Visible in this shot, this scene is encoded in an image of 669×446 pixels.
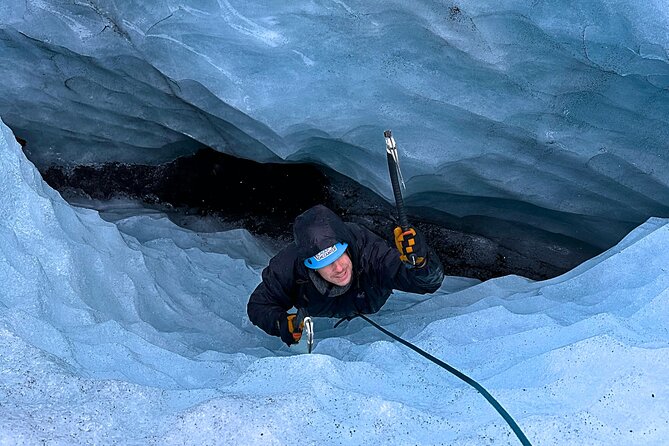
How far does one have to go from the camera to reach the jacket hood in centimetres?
211

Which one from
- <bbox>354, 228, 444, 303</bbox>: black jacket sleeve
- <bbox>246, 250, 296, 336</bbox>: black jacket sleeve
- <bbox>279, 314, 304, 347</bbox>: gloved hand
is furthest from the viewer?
<bbox>246, 250, 296, 336</bbox>: black jacket sleeve

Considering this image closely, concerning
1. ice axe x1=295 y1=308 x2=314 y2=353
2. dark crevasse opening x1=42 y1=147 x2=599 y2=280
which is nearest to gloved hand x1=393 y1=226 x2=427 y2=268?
ice axe x1=295 y1=308 x2=314 y2=353

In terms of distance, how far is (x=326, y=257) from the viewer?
2.13 metres

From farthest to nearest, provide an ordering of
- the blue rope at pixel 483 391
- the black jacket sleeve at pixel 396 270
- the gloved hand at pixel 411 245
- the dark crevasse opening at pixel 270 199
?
the dark crevasse opening at pixel 270 199, the black jacket sleeve at pixel 396 270, the gloved hand at pixel 411 245, the blue rope at pixel 483 391

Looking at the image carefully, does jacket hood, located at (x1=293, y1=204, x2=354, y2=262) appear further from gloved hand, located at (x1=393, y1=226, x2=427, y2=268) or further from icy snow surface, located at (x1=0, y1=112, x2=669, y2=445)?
icy snow surface, located at (x1=0, y1=112, x2=669, y2=445)

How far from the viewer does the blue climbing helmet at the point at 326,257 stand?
6.97 ft

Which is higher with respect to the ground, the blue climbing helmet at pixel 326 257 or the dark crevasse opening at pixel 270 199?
the blue climbing helmet at pixel 326 257

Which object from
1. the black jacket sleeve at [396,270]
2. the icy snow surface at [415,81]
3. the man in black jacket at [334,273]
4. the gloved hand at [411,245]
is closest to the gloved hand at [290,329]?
the man in black jacket at [334,273]

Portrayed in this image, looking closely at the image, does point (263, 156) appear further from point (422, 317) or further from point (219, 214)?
point (422, 317)

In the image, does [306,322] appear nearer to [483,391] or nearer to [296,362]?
[296,362]

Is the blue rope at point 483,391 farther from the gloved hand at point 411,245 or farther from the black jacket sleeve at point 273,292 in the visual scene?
the black jacket sleeve at point 273,292

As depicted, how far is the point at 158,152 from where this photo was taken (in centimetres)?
369

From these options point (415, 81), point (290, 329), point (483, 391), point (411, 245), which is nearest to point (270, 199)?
point (415, 81)

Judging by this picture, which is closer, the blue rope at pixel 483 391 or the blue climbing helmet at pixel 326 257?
the blue rope at pixel 483 391
